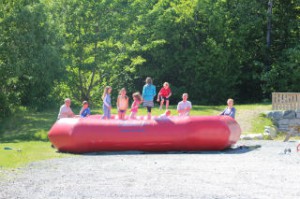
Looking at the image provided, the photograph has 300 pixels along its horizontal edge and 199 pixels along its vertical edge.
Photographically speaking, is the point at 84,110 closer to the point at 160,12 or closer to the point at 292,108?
the point at 292,108

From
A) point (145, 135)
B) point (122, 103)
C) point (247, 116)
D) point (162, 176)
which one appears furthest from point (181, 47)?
point (162, 176)

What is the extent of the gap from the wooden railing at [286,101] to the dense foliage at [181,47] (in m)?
6.45

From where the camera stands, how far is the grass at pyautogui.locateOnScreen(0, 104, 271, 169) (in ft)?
61.3

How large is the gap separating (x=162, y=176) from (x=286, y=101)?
14.4 m

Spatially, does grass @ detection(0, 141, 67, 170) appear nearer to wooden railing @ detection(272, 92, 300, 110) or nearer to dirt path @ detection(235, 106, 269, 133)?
dirt path @ detection(235, 106, 269, 133)

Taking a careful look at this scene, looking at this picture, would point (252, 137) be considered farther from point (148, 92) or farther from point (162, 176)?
point (162, 176)

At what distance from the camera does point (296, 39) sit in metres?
36.5

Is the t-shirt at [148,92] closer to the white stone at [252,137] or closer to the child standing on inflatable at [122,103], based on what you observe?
the child standing on inflatable at [122,103]

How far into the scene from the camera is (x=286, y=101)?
89.4 ft

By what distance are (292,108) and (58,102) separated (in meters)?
11.9

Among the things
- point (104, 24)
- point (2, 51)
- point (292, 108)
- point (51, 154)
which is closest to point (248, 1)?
point (104, 24)

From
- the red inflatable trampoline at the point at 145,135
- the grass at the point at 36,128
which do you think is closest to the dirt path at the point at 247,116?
the grass at the point at 36,128

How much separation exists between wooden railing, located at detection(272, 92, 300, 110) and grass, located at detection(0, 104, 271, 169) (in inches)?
28.3

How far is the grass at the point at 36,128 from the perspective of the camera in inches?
736
